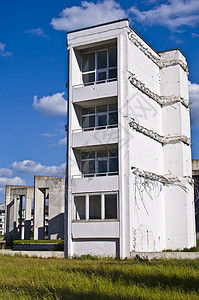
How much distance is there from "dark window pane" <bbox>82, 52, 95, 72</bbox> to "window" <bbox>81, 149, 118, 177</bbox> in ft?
20.3

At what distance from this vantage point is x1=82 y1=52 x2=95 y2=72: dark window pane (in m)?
30.5

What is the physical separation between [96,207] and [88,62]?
10.7 metres

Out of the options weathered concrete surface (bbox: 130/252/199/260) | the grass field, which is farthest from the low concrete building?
the grass field

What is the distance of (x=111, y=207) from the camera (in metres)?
26.9

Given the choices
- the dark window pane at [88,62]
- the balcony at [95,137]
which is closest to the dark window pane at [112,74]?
the dark window pane at [88,62]

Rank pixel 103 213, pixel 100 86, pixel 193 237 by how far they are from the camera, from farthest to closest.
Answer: pixel 193 237
pixel 100 86
pixel 103 213

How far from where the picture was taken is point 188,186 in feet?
105

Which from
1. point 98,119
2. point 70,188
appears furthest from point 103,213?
point 98,119

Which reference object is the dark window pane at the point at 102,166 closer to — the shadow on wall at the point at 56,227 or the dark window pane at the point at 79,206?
the dark window pane at the point at 79,206

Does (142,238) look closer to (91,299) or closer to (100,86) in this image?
(100,86)

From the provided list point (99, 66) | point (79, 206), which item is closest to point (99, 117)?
point (99, 66)

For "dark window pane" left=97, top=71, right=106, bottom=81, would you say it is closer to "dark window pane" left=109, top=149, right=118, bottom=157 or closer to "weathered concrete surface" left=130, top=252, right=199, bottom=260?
"dark window pane" left=109, top=149, right=118, bottom=157

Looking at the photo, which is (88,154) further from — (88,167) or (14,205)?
(14,205)

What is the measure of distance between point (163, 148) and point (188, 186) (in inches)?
139
